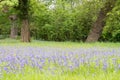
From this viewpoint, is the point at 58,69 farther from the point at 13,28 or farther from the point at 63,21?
the point at 13,28

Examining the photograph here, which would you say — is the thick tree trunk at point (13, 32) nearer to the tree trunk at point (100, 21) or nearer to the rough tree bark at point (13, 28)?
the rough tree bark at point (13, 28)

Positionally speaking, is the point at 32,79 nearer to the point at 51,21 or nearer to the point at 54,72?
the point at 54,72

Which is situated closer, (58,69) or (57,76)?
(57,76)

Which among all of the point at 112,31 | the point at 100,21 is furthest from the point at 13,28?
the point at 100,21

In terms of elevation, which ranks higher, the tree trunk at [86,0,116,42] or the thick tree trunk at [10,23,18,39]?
the tree trunk at [86,0,116,42]

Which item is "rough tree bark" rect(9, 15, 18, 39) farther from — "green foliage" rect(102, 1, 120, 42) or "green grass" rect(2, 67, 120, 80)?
"green grass" rect(2, 67, 120, 80)

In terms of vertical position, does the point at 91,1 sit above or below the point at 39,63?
above

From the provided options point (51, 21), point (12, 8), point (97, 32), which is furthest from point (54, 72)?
point (51, 21)

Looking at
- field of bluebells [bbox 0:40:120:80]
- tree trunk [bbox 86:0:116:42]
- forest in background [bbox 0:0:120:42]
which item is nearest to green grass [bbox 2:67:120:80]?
field of bluebells [bbox 0:40:120:80]

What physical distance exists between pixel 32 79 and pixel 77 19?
22199 millimetres

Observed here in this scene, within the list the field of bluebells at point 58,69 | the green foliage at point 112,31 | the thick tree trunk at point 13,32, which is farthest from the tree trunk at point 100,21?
the field of bluebells at point 58,69

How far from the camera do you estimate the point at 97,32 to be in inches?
801

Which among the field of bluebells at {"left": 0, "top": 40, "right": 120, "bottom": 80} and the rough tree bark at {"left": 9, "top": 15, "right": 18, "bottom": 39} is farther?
the rough tree bark at {"left": 9, "top": 15, "right": 18, "bottom": 39}

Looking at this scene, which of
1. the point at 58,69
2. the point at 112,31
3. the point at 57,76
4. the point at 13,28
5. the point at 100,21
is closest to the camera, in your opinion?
the point at 57,76
